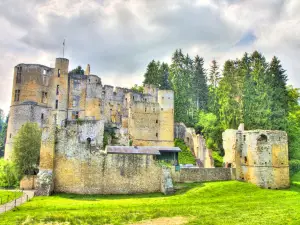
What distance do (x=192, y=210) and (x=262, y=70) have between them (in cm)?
3418

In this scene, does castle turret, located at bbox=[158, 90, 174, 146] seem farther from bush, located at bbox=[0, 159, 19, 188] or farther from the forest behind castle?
bush, located at bbox=[0, 159, 19, 188]

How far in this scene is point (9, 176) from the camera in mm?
33688

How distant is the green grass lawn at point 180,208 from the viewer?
65.5 feet

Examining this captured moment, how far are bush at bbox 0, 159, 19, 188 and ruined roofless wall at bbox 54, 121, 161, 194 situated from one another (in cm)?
727

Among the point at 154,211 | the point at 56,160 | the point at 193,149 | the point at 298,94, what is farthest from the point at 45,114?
the point at 298,94

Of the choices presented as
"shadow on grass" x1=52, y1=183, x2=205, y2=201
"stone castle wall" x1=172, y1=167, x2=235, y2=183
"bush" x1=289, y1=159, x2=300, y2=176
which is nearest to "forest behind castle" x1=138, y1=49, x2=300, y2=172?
"bush" x1=289, y1=159, x2=300, y2=176

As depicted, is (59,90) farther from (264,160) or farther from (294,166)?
(294,166)

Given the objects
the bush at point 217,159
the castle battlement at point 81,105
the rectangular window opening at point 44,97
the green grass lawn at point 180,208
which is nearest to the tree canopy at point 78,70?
the castle battlement at point 81,105

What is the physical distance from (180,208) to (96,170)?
33.5 ft

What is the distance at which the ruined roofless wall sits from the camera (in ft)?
96.0

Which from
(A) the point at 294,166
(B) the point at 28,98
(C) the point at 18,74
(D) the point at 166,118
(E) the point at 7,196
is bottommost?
(E) the point at 7,196

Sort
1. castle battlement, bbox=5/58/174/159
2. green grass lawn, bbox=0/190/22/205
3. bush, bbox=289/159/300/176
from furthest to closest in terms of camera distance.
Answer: castle battlement, bbox=5/58/174/159
bush, bbox=289/159/300/176
green grass lawn, bbox=0/190/22/205

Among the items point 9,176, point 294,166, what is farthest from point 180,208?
point 294,166

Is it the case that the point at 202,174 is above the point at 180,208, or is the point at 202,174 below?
above
